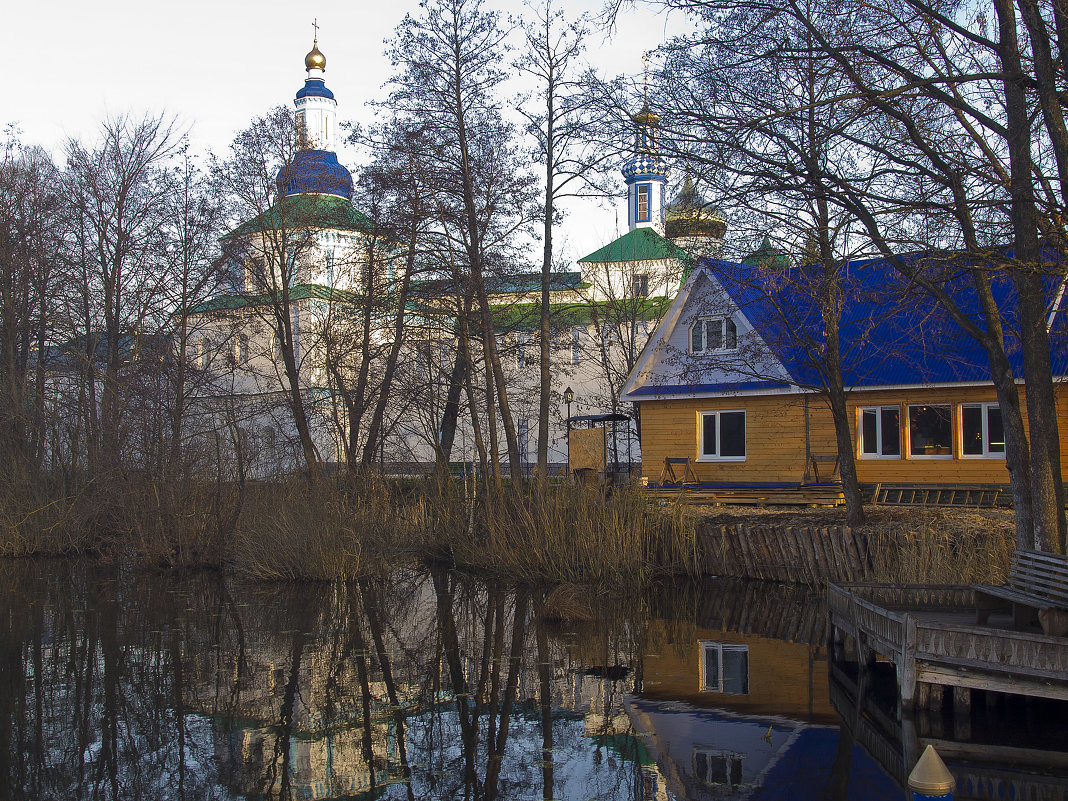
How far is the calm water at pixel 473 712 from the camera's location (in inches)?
297

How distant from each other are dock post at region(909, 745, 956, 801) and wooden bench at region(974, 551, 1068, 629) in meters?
4.64

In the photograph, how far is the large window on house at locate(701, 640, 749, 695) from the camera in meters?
10.4

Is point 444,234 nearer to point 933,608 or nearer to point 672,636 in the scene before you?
point 672,636

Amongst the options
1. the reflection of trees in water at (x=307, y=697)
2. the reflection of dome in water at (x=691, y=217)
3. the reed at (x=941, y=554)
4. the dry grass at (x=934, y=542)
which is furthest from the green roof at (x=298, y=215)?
the reed at (x=941, y=554)

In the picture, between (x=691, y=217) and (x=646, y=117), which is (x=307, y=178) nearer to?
(x=691, y=217)

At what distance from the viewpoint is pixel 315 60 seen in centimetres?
5272

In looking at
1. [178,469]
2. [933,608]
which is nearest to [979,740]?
[933,608]

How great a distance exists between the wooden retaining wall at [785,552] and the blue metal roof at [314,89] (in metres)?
42.4

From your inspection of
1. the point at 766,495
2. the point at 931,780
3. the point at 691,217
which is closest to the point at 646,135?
the point at 691,217

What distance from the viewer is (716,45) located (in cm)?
1099

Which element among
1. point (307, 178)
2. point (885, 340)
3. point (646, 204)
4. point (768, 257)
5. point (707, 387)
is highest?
point (646, 204)

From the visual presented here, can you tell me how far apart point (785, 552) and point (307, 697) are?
9.54m

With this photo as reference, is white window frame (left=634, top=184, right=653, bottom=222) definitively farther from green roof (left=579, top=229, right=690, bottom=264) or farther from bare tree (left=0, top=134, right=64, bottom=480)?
bare tree (left=0, top=134, right=64, bottom=480)

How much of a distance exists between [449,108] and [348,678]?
14.0 m
